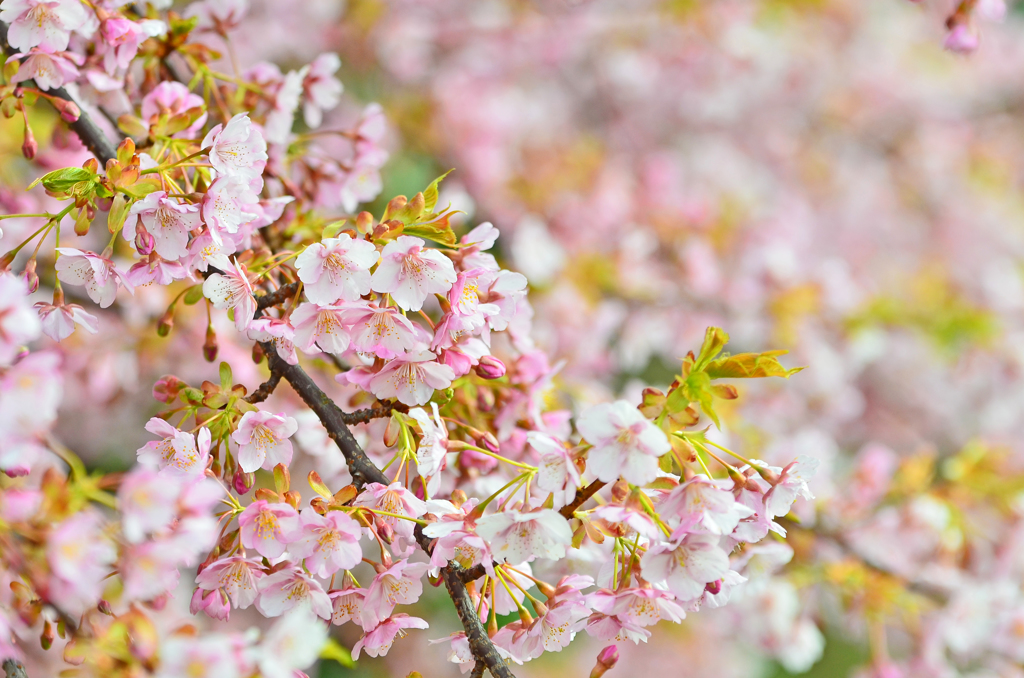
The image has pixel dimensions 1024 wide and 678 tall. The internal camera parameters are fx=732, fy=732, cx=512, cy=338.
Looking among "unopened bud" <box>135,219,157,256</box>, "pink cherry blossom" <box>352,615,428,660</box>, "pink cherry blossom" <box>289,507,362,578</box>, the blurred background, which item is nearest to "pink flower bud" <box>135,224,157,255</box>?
"unopened bud" <box>135,219,157,256</box>

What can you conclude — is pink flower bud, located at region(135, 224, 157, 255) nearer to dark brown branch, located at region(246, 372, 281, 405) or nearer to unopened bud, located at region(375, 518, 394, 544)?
dark brown branch, located at region(246, 372, 281, 405)

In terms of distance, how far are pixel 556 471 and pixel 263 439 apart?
9.0 inches

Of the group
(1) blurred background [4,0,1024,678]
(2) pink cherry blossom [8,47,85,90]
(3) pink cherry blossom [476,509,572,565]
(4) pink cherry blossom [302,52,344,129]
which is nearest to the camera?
(3) pink cherry blossom [476,509,572,565]

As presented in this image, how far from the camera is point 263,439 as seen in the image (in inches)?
22.2

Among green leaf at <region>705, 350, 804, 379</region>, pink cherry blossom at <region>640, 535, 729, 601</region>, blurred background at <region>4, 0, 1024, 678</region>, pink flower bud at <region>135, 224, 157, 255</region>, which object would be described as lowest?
blurred background at <region>4, 0, 1024, 678</region>

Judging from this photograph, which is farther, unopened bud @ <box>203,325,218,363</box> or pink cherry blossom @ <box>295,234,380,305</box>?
unopened bud @ <box>203,325,218,363</box>

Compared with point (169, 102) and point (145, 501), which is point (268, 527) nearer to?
point (145, 501)

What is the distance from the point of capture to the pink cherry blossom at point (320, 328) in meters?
0.54

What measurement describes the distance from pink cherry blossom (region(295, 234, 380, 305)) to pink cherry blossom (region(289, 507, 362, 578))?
16 centimetres

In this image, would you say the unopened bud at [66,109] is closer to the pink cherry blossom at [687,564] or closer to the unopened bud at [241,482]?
the unopened bud at [241,482]

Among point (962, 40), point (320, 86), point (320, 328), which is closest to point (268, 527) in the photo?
point (320, 328)

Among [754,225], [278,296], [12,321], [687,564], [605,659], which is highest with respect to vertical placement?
[12,321]

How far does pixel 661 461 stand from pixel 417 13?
176 cm

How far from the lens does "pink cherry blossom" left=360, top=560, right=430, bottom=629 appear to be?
536mm
